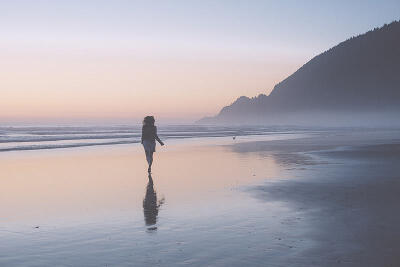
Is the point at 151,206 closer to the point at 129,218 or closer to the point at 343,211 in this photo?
the point at 129,218

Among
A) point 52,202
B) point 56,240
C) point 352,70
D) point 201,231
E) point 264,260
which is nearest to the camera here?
point 264,260

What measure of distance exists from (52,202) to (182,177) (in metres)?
5.11

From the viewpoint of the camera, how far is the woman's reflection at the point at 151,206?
8367 mm

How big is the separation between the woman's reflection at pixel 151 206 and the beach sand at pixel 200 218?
0.07 ft

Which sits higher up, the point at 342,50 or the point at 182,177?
the point at 342,50

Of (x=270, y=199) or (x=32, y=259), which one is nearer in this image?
(x=32, y=259)

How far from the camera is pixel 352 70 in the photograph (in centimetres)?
19438

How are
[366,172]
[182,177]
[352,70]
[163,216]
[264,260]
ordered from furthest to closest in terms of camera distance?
[352,70]
[366,172]
[182,177]
[163,216]
[264,260]

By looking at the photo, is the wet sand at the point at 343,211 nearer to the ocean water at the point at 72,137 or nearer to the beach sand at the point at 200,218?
the beach sand at the point at 200,218

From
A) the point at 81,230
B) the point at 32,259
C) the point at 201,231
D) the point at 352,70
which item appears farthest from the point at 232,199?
the point at 352,70

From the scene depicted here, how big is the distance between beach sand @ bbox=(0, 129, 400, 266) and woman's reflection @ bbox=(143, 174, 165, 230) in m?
0.02

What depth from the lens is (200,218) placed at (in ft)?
27.8

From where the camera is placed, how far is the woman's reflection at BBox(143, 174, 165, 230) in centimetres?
837

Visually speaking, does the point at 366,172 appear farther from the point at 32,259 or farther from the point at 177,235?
the point at 32,259
